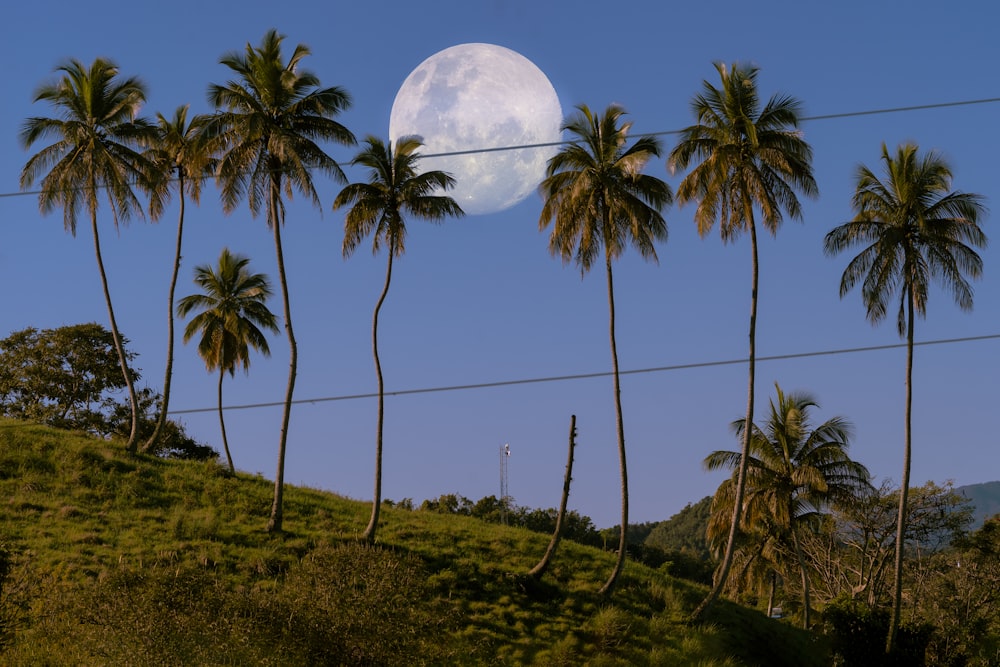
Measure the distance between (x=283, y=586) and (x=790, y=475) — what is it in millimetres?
29551

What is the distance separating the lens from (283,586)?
3378 centimetres

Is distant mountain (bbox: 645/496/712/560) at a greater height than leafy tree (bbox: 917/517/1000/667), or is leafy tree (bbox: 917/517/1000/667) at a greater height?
distant mountain (bbox: 645/496/712/560)

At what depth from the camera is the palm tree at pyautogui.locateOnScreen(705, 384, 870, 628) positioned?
51938mm

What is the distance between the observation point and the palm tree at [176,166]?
144 ft

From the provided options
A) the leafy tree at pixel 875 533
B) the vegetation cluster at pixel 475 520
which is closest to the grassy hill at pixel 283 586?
the vegetation cluster at pixel 475 520

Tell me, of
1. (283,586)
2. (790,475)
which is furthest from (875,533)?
(283,586)

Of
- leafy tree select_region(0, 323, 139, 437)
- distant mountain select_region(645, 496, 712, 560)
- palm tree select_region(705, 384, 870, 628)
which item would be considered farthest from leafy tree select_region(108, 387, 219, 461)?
distant mountain select_region(645, 496, 712, 560)

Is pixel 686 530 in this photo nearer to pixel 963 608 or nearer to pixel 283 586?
pixel 963 608

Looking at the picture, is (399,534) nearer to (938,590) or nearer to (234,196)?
(234,196)

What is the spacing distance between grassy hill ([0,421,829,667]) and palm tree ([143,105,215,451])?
203 inches

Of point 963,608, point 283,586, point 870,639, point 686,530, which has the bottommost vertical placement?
point 283,586

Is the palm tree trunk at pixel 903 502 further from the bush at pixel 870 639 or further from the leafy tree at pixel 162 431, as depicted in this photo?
the leafy tree at pixel 162 431

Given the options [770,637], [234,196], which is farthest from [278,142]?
[770,637]

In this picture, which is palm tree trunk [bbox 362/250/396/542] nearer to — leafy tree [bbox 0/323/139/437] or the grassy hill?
the grassy hill
